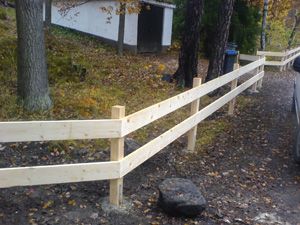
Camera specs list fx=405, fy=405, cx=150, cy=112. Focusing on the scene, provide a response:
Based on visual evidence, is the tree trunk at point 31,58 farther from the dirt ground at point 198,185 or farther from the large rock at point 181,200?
the large rock at point 181,200

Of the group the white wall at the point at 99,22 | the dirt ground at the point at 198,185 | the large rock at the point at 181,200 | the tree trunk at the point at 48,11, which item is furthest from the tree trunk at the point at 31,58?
the tree trunk at the point at 48,11

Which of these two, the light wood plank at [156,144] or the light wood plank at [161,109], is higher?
the light wood plank at [161,109]

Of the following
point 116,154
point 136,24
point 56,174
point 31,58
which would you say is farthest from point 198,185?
point 136,24

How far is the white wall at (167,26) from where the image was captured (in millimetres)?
20562

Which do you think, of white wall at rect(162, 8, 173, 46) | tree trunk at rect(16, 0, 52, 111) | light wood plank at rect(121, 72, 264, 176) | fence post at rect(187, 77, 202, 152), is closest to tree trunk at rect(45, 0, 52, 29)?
white wall at rect(162, 8, 173, 46)

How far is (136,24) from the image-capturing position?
63.2ft

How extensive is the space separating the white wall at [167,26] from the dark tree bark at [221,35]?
993 centimetres

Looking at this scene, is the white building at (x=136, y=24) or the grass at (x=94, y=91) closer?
the grass at (x=94, y=91)

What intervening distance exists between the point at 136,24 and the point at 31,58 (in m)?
12.2

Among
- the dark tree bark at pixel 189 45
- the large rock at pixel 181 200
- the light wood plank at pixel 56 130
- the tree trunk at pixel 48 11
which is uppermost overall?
the tree trunk at pixel 48 11

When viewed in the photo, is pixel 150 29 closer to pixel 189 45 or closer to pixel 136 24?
pixel 136 24

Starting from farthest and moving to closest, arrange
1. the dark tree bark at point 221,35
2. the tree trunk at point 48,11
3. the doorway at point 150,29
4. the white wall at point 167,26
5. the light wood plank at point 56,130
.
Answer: the white wall at point 167,26, the tree trunk at point 48,11, the doorway at point 150,29, the dark tree bark at point 221,35, the light wood plank at point 56,130

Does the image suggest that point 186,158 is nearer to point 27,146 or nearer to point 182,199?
point 182,199

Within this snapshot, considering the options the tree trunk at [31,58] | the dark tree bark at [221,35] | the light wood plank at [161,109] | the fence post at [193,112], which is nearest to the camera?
the light wood plank at [161,109]
